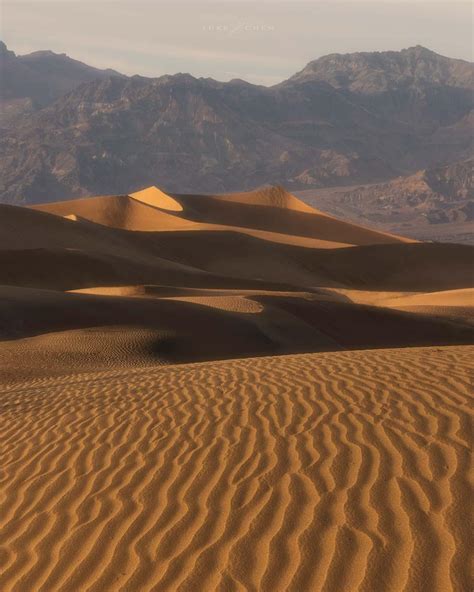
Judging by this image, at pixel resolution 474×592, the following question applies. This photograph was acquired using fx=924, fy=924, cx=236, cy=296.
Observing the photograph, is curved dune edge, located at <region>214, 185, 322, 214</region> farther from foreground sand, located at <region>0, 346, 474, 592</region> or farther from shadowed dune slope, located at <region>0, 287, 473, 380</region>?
foreground sand, located at <region>0, 346, 474, 592</region>

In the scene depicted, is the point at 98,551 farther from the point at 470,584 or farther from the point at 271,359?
the point at 271,359

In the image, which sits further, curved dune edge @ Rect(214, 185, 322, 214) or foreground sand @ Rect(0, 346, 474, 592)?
curved dune edge @ Rect(214, 185, 322, 214)

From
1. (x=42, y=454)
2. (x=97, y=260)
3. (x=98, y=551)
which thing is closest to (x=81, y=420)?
(x=42, y=454)

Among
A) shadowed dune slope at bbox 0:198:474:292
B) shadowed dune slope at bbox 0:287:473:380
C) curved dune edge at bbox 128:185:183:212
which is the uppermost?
shadowed dune slope at bbox 0:287:473:380

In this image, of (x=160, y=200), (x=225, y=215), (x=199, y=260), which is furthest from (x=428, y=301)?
(x=160, y=200)

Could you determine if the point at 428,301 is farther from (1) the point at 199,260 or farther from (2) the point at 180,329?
(1) the point at 199,260

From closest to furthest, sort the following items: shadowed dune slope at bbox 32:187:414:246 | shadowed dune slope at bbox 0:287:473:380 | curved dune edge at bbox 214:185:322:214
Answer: shadowed dune slope at bbox 0:287:473:380, shadowed dune slope at bbox 32:187:414:246, curved dune edge at bbox 214:185:322:214

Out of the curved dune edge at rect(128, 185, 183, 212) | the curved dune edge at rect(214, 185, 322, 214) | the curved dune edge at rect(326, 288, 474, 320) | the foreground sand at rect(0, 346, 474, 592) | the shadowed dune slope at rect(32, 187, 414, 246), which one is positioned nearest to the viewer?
the foreground sand at rect(0, 346, 474, 592)

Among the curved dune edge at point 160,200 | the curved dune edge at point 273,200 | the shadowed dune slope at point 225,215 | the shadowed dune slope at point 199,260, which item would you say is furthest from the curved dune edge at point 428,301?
the curved dune edge at point 273,200

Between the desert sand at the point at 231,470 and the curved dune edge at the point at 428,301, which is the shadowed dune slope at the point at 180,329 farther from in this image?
the curved dune edge at the point at 428,301

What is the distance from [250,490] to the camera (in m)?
6.28

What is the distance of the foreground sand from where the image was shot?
16.8 ft

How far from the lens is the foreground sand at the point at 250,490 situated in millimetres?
5133

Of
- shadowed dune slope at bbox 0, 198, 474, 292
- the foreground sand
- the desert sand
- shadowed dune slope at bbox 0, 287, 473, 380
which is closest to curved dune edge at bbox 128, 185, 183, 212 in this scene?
shadowed dune slope at bbox 0, 198, 474, 292
